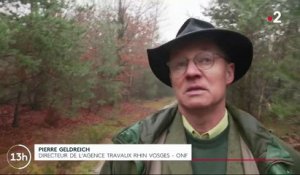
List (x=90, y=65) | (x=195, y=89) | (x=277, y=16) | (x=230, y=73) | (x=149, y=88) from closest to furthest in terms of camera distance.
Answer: (x=195, y=89) < (x=230, y=73) < (x=277, y=16) < (x=90, y=65) < (x=149, y=88)

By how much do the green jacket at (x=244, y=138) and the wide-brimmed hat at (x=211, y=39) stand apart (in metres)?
0.14

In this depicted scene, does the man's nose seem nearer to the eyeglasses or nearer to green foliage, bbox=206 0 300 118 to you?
the eyeglasses

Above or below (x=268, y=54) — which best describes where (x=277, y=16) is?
above

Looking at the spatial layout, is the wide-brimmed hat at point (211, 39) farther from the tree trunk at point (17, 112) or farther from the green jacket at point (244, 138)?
the tree trunk at point (17, 112)

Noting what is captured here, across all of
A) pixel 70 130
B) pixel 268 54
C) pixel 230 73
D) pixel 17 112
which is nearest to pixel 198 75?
pixel 230 73

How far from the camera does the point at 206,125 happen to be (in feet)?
3.47

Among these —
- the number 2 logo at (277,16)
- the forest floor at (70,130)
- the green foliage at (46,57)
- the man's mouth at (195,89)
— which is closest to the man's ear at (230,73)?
the man's mouth at (195,89)

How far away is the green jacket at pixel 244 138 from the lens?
98 cm

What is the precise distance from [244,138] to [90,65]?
1.14 meters

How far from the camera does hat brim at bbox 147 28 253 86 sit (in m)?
1.01

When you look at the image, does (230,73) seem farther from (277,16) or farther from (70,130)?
(70,130)

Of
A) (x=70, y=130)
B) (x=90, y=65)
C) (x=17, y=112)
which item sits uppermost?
(x=90, y=65)

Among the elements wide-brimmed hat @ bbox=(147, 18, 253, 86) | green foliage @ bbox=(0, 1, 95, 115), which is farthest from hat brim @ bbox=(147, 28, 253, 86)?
green foliage @ bbox=(0, 1, 95, 115)

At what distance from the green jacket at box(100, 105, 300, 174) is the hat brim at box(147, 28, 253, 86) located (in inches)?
5.3
